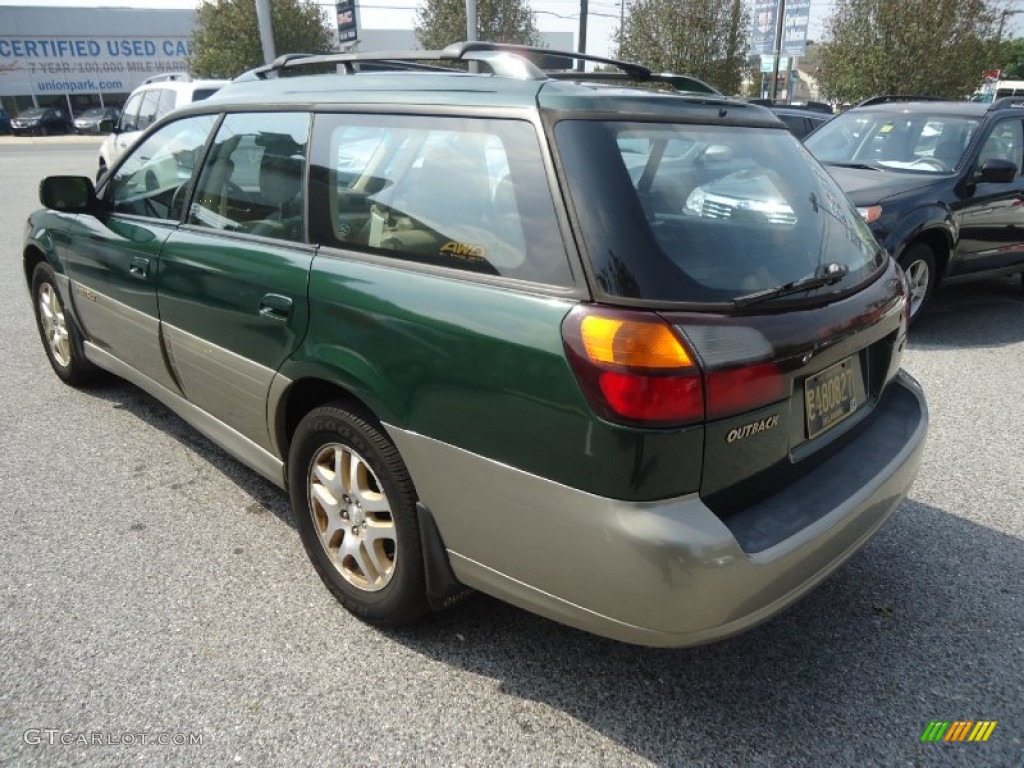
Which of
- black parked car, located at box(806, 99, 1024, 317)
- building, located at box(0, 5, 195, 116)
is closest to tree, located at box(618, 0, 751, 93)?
black parked car, located at box(806, 99, 1024, 317)

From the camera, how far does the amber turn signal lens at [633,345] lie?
5.95ft

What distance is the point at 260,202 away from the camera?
2.90 m

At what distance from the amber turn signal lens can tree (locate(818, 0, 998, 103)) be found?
771 inches

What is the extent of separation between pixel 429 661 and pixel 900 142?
638cm

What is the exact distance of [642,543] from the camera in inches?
70.8

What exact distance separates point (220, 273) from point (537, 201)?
1472mm

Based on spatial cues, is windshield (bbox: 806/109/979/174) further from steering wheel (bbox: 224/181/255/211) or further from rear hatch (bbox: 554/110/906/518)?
steering wheel (bbox: 224/181/255/211)

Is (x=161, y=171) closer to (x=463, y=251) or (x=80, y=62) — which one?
(x=463, y=251)

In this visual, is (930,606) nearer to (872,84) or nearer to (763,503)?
(763,503)

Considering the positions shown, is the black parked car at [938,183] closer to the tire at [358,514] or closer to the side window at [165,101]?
the tire at [358,514]

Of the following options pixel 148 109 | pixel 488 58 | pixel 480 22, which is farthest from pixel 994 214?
pixel 480 22

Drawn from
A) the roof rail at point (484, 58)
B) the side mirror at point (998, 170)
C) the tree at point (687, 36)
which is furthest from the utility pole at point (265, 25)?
the roof rail at point (484, 58)

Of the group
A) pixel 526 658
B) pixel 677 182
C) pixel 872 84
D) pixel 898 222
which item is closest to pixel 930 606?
pixel 526 658

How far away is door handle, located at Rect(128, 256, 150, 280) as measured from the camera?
11.1ft
